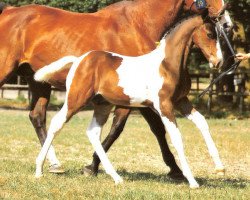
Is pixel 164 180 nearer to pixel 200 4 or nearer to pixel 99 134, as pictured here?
pixel 99 134

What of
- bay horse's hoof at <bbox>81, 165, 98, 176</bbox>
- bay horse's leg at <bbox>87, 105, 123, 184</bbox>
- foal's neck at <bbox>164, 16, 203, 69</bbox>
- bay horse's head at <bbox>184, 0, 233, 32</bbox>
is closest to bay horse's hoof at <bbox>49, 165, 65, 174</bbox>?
bay horse's hoof at <bbox>81, 165, 98, 176</bbox>

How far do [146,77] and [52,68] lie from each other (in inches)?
49.4

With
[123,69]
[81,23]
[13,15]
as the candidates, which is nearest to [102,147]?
[123,69]

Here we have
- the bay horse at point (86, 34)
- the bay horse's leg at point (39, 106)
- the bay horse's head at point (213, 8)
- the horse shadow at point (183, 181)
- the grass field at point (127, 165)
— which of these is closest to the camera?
the grass field at point (127, 165)

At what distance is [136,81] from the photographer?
299 inches

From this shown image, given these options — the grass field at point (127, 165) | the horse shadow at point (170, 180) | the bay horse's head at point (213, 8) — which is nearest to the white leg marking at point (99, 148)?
the grass field at point (127, 165)

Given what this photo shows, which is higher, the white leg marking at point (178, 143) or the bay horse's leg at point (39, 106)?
the white leg marking at point (178, 143)

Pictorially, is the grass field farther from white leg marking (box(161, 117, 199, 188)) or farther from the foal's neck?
the foal's neck

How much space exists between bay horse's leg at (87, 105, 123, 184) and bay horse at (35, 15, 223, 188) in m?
0.01

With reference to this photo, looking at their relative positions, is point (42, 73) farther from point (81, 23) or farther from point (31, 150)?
point (31, 150)

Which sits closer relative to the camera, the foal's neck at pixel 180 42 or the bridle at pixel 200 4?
the foal's neck at pixel 180 42

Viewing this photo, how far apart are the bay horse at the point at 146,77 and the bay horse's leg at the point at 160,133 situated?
1.01m

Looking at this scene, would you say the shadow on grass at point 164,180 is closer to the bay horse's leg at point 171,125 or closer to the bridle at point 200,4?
the bay horse's leg at point 171,125

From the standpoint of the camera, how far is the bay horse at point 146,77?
24.4 ft
